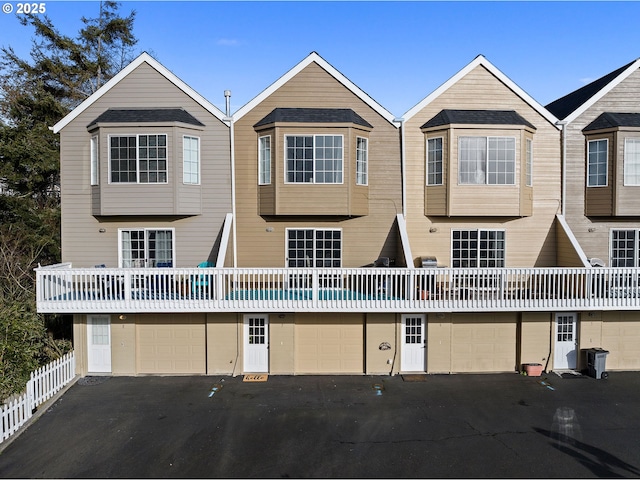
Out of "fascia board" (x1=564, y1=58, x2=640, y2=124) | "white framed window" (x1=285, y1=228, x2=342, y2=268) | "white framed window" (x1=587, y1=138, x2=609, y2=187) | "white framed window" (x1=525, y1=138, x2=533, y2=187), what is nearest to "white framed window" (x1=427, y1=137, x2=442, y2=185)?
"white framed window" (x1=525, y1=138, x2=533, y2=187)

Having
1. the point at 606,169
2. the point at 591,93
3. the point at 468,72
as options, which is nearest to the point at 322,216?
the point at 468,72

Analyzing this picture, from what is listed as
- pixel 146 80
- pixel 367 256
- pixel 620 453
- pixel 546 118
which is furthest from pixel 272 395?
pixel 546 118

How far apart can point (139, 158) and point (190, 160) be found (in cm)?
171

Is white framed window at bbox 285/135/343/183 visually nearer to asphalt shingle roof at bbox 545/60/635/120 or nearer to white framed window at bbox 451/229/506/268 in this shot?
white framed window at bbox 451/229/506/268

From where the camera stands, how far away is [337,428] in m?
10.4

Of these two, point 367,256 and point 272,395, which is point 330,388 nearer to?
point 272,395

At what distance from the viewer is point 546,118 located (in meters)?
16.0

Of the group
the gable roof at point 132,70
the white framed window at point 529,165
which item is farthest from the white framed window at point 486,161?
the gable roof at point 132,70

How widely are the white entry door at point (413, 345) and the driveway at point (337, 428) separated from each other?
2.26 feet

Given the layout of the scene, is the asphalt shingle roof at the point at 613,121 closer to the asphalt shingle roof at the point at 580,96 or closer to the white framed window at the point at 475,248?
the asphalt shingle roof at the point at 580,96

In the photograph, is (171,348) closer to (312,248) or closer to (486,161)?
(312,248)

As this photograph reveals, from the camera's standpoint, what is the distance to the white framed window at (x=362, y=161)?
15508 millimetres

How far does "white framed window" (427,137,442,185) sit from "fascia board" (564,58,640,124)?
5088mm

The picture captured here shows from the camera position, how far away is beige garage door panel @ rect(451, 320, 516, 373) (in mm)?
14242
